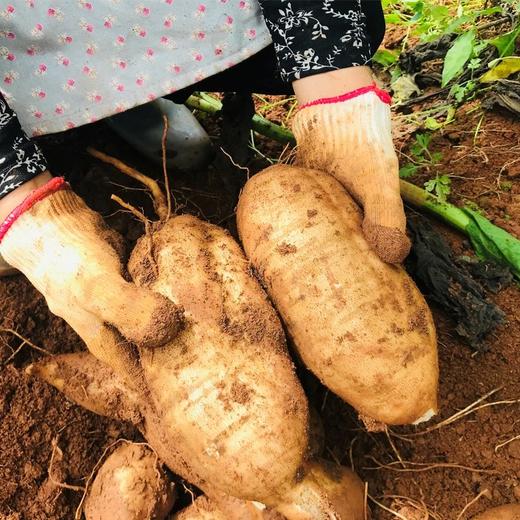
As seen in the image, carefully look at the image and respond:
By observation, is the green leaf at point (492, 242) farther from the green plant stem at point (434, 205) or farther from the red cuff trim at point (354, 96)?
the red cuff trim at point (354, 96)

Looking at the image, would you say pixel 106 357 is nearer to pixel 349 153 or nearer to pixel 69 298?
pixel 69 298

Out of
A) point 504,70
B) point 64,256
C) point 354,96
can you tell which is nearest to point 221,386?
point 64,256

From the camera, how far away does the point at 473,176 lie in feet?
5.76

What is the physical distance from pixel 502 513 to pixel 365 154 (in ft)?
2.68

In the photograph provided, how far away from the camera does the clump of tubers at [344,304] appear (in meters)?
1.07

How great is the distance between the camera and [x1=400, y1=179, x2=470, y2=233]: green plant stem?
1.59m

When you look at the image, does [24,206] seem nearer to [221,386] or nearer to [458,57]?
[221,386]

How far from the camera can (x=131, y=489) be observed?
46.9 inches

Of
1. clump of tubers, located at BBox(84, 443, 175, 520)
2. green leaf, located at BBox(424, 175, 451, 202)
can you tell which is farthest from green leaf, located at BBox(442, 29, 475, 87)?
clump of tubers, located at BBox(84, 443, 175, 520)

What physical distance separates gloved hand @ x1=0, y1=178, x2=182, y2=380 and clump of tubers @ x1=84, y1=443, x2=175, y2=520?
0.74ft

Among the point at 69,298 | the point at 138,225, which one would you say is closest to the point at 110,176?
the point at 138,225

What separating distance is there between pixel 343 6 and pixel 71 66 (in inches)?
26.8

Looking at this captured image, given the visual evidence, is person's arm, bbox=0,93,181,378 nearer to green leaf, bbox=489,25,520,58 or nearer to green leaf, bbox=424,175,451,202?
green leaf, bbox=424,175,451,202

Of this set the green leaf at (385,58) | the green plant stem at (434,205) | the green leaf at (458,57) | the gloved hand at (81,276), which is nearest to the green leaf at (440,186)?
the green plant stem at (434,205)
